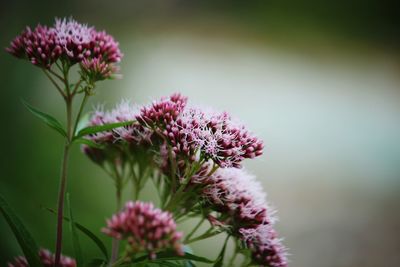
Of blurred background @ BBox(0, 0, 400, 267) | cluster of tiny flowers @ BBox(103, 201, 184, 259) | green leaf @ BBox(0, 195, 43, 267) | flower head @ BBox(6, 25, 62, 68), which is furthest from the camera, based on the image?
blurred background @ BBox(0, 0, 400, 267)

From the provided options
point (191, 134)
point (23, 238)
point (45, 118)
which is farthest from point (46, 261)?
point (191, 134)

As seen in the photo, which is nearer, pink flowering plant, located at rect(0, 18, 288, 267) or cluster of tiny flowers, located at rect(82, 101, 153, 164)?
pink flowering plant, located at rect(0, 18, 288, 267)

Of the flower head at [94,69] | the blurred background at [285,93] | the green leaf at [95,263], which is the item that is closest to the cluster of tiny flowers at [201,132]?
the flower head at [94,69]

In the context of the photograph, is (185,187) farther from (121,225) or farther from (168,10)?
(168,10)

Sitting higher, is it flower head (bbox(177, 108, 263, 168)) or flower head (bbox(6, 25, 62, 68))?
flower head (bbox(6, 25, 62, 68))

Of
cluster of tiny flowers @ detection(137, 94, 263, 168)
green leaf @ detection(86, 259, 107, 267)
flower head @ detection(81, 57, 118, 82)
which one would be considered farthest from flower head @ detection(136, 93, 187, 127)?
green leaf @ detection(86, 259, 107, 267)

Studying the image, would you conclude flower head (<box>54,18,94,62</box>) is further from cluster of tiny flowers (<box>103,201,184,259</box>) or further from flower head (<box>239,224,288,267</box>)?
flower head (<box>239,224,288,267</box>)

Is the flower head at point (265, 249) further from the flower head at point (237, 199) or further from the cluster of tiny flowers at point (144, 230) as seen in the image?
the cluster of tiny flowers at point (144, 230)

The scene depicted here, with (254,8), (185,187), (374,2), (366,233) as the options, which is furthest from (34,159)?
(374,2)
